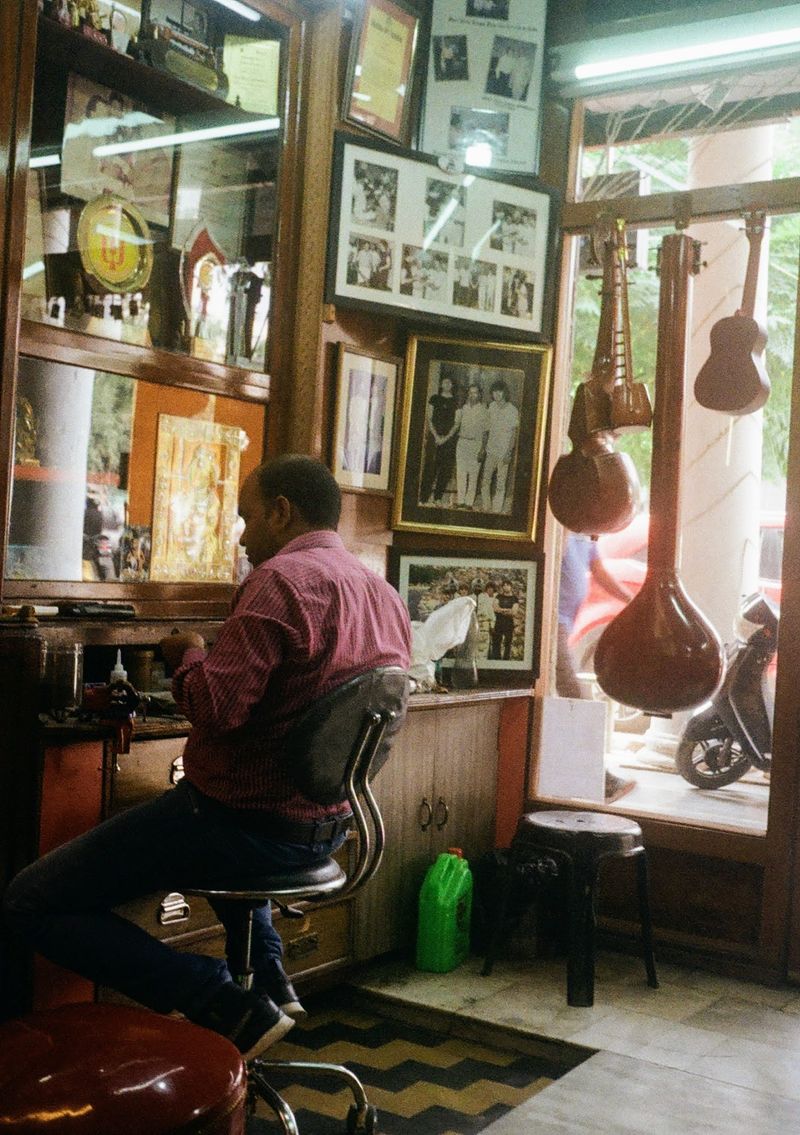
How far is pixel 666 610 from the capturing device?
9.52ft

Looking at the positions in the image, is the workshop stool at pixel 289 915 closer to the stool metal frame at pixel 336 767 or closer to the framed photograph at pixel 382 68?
the stool metal frame at pixel 336 767

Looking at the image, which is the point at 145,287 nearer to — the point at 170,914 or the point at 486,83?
the point at 486,83

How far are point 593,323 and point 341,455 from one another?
40.0 inches

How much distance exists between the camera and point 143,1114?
5.23 ft

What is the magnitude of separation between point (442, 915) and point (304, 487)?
1.59 m

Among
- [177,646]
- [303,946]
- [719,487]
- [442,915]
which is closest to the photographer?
[177,646]

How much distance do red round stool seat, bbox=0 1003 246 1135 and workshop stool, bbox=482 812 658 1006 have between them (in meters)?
1.75

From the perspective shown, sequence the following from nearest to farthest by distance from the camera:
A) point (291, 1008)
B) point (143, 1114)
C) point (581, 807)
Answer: point (143, 1114) → point (291, 1008) → point (581, 807)

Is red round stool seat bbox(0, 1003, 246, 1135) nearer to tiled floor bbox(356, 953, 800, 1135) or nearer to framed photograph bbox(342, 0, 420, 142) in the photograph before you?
tiled floor bbox(356, 953, 800, 1135)

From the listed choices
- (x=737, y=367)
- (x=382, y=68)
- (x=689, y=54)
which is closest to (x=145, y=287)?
(x=382, y=68)

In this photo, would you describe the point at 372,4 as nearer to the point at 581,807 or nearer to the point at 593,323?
the point at 593,323

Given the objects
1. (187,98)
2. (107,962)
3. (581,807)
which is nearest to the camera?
(107,962)

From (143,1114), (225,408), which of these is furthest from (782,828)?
(143,1114)

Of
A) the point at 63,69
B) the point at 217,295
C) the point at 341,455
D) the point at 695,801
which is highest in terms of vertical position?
the point at 63,69
